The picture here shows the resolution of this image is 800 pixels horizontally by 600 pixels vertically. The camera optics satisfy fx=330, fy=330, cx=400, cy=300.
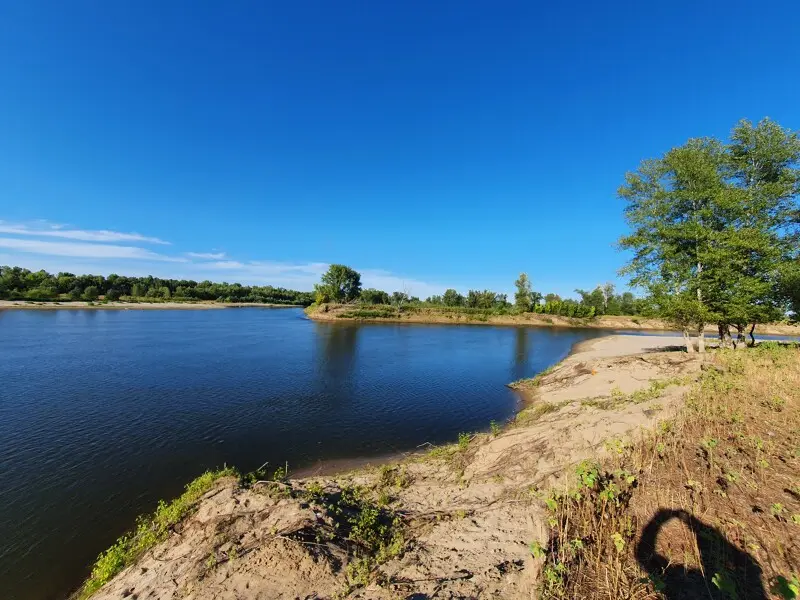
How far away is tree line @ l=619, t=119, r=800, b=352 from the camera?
23.0 metres

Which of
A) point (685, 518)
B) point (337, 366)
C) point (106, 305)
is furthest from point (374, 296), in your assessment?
point (685, 518)

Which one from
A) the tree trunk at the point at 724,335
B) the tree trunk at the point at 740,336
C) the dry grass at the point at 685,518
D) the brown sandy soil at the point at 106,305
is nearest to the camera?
the dry grass at the point at 685,518

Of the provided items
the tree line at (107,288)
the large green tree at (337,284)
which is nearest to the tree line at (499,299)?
the large green tree at (337,284)

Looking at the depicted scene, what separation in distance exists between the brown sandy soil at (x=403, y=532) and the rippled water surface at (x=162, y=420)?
4241 mm

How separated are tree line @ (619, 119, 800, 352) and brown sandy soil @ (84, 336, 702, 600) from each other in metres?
17.4

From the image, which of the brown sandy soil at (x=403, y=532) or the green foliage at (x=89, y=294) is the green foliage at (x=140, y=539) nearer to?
the brown sandy soil at (x=403, y=532)

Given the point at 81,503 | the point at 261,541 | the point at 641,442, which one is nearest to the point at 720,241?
the point at 641,442

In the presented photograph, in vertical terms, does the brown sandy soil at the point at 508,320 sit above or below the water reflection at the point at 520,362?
above

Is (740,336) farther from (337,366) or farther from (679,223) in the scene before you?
(337,366)

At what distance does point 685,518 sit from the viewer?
6.11 metres

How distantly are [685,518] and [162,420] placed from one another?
22669 millimetres

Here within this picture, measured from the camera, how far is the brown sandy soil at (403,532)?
19.6 feet

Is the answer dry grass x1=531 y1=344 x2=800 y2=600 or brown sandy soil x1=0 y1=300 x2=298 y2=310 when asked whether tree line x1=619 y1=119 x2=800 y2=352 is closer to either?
dry grass x1=531 y1=344 x2=800 y2=600

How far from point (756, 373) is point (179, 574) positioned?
22749 mm
